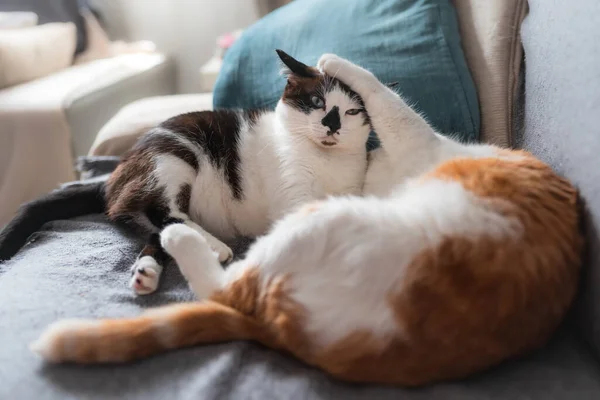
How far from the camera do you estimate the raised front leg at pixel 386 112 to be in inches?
46.8

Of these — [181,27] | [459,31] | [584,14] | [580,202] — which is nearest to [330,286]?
[580,202]

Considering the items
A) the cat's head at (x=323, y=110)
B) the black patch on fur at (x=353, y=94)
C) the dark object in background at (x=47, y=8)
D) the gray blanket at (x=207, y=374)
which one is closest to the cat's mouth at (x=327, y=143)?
the cat's head at (x=323, y=110)

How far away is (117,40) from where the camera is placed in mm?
2971

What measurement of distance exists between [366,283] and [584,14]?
68 cm

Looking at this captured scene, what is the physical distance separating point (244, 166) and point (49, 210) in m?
0.54

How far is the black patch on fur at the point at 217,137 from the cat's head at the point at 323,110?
16cm

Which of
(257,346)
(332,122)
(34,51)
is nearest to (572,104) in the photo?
(332,122)

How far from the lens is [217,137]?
1277 mm

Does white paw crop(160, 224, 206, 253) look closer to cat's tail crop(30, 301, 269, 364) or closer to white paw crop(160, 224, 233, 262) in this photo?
white paw crop(160, 224, 233, 262)

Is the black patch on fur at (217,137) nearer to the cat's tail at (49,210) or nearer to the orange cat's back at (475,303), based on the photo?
the cat's tail at (49,210)

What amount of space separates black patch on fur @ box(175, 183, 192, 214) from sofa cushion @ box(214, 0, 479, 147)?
0.48 m

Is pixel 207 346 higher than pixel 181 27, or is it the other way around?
pixel 181 27

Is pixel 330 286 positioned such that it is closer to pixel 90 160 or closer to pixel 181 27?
pixel 90 160

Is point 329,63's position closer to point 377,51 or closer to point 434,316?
point 377,51
